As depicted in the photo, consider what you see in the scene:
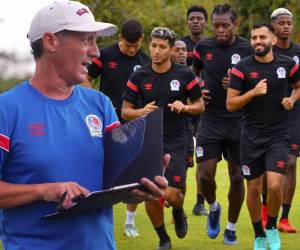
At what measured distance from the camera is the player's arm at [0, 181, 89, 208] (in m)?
4.45

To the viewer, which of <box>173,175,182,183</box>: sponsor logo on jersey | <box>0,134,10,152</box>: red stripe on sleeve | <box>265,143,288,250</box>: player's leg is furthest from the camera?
<box>173,175,182,183</box>: sponsor logo on jersey

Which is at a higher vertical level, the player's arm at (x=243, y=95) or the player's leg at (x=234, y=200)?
the player's arm at (x=243, y=95)

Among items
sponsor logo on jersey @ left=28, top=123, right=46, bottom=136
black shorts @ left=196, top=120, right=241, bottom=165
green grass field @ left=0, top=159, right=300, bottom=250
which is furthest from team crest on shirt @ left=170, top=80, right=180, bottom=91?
sponsor logo on jersey @ left=28, top=123, right=46, bottom=136

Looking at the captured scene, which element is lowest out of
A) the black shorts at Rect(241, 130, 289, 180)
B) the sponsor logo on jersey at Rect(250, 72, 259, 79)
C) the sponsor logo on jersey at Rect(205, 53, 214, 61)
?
the black shorts at Rect(241, 130, 289, 180)

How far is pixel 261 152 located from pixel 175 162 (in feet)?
3.24

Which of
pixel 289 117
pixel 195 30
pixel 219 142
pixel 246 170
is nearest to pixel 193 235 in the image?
pixel 219 142

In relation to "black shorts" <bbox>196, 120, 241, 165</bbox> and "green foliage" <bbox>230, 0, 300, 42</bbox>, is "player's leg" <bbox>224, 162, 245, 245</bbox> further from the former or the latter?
"green foliage" <bbox>230, 0, 300, 42</bbox>

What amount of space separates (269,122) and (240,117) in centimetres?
107

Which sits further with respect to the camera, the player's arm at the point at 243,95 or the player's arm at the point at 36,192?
the player's arm at the point at 243,95

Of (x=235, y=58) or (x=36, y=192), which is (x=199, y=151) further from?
(x=36, y=192)

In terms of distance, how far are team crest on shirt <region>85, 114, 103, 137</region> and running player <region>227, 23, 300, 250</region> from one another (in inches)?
207

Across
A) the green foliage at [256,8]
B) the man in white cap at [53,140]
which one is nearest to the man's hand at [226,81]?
the man in white cap at [53,140]

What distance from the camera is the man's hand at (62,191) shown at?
174 inches

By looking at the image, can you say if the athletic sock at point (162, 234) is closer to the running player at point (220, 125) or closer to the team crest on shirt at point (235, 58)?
the running player at point (220, 125)
